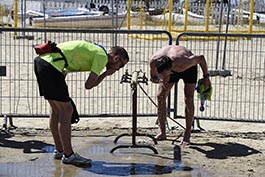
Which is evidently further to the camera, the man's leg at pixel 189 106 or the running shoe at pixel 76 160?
the man's leg at pixel 189 106

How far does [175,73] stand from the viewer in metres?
7.75

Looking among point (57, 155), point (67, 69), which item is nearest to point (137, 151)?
point (57, 155)

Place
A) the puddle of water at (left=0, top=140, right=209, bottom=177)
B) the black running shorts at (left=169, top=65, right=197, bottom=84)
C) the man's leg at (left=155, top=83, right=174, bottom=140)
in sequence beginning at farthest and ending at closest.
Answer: the man's leg at (left=155, top=83, right=174, bottom=140) < the black running shorts at (left=169, top=65, right=197, bottom=84) < the puddle of water at (left=0, top=140, right=209, bottom=177)

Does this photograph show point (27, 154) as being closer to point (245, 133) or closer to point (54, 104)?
point (54, 104)

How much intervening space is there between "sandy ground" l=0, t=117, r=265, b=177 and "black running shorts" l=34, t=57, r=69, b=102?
84 centimetres

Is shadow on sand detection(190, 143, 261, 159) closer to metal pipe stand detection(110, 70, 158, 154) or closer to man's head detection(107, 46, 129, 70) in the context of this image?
metal pipe stand detection(110, 70, 158, 154)

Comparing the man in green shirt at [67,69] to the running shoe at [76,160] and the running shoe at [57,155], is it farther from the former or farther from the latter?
the running shoe at [57,155]

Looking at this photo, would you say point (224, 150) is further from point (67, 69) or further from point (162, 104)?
point (67, 69)

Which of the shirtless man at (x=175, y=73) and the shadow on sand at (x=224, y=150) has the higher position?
the shirtless man at (x=175, y=73)

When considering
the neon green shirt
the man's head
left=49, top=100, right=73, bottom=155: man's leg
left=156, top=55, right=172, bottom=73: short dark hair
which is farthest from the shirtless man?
→ left=49, top=100, right=73, bottom=155: man's leg

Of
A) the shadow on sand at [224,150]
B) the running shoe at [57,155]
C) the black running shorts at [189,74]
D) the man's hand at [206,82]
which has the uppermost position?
the black running shorts at [189,74]

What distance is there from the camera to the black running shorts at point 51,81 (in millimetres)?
6562

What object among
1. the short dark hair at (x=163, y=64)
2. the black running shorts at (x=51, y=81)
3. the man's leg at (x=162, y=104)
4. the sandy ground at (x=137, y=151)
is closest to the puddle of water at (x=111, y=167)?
the sandy ground at (x=137, y=151)

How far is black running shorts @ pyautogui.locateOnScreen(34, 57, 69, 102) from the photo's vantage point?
21.5 ft
